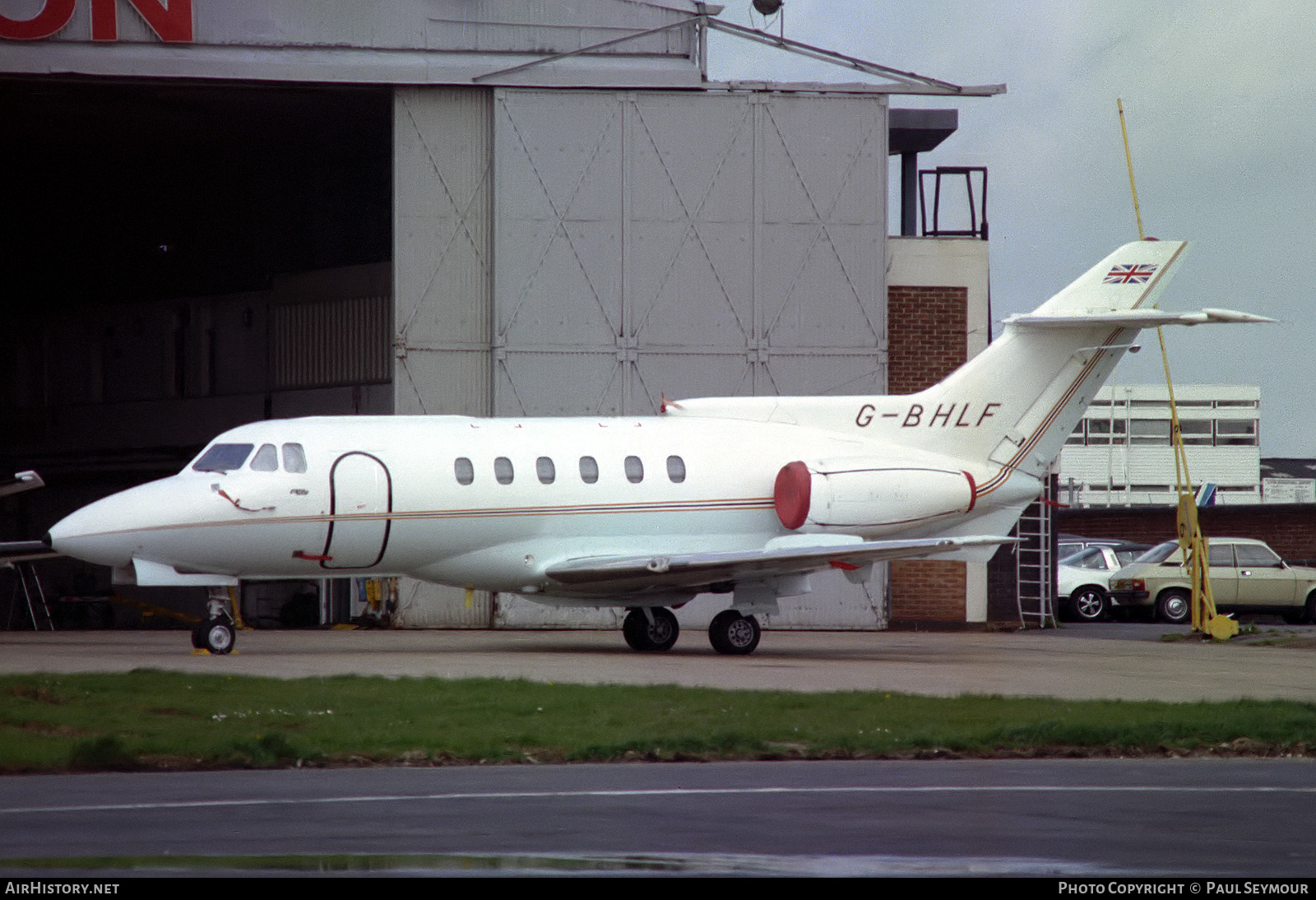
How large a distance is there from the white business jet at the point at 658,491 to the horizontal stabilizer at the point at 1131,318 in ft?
0.11

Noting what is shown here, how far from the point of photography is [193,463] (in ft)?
69.0

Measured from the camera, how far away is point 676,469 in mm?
22766

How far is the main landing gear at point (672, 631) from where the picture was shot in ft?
72.9

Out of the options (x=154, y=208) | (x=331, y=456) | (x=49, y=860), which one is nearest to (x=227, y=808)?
(x=49, y=860)

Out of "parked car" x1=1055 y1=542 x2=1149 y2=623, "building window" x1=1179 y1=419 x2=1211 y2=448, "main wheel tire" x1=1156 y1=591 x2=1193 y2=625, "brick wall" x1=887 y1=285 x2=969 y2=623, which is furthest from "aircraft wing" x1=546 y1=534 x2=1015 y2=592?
"building window" x1=1179 y1=419 x2=1211 y2=448

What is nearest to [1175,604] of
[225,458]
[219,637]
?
[225,458]

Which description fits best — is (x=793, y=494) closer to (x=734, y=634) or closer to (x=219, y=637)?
(x=734, y=634)

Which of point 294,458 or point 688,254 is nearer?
point 294,458

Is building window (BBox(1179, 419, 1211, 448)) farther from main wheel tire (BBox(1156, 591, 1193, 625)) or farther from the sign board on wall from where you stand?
the sign board on wall

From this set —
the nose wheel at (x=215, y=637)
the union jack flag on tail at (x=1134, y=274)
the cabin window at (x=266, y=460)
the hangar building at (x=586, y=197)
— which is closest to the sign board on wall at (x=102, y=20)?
the hangar building at (x=586, y=197)

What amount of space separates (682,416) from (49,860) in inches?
682

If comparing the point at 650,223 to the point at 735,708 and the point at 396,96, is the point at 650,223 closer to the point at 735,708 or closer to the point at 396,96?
the point at 396,96

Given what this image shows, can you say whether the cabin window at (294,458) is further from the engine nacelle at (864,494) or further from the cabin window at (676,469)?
the engine nacelle at (864,494)

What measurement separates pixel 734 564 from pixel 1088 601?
18956 millimetres
